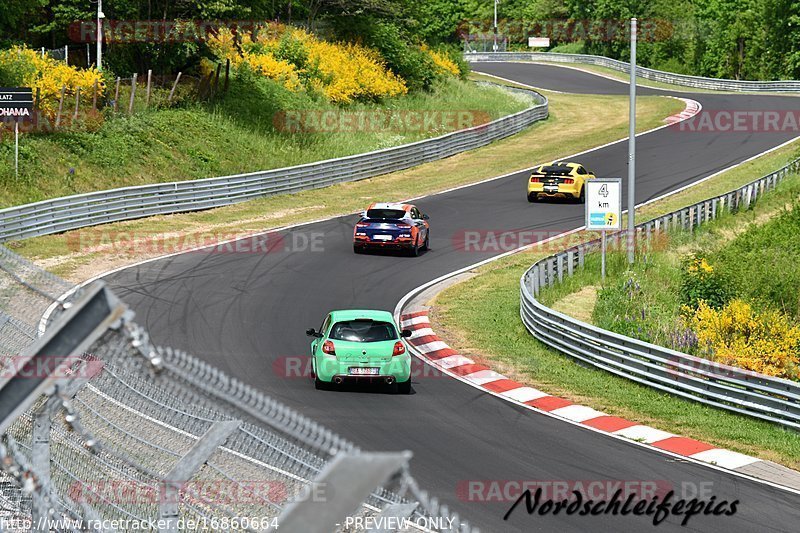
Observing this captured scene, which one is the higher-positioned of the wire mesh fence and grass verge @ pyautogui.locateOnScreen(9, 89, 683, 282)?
the wire mesh fence

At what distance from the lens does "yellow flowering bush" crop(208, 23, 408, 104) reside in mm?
48500

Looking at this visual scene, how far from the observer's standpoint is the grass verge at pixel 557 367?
16875 millimetres

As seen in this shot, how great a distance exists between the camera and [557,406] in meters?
18.1

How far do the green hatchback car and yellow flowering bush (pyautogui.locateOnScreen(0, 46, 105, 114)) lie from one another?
2167 centimetres

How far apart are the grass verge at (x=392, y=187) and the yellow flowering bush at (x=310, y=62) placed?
21.4ft

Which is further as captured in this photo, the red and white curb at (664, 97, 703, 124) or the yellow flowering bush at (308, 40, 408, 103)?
the red and white curb at (664, 97, 703, 124)

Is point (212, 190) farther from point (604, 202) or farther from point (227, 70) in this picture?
point (604, 202)

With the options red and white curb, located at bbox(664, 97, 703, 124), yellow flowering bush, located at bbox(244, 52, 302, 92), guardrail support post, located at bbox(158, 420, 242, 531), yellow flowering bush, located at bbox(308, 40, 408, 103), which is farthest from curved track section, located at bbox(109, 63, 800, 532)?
red and white curb, located at bbox(664, 97, 703, 124)

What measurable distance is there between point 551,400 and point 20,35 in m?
32.8

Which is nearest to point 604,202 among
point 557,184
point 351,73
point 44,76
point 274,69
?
point 557,184

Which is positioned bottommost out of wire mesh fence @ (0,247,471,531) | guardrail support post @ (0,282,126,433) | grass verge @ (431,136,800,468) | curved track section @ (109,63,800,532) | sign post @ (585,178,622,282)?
grass verge @ (431,136,800,468)

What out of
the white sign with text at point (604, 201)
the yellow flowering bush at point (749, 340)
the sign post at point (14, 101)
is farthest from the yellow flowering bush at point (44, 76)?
the yellow flowering bush at point (749, 340)

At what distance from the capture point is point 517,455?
14.9 metres

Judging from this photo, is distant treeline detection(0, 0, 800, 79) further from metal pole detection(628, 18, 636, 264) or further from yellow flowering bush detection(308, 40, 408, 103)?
metal pole detection(628, 18, 636, 264)
